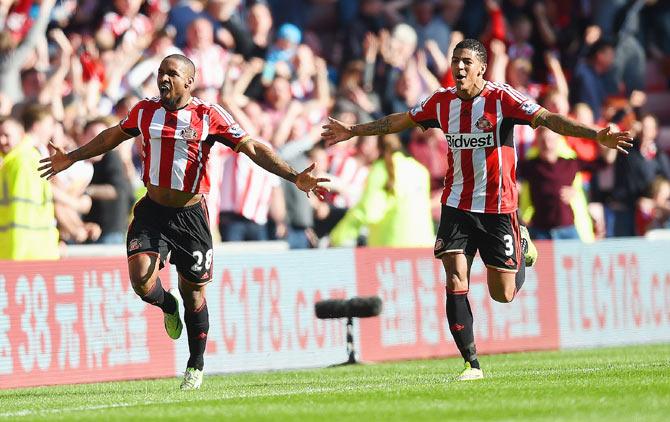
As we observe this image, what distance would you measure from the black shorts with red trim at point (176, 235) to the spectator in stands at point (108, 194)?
3600mm

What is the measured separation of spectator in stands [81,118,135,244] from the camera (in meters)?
14.7

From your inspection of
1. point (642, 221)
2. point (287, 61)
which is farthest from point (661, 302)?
point (287, 61)

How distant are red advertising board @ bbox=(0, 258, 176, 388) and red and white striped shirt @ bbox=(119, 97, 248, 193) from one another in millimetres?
2402

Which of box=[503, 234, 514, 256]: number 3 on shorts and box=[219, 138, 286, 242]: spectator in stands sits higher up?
box=[219, 138, 286, 242]: spectator in stands

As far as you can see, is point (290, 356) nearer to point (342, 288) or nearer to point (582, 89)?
point (342, 288)

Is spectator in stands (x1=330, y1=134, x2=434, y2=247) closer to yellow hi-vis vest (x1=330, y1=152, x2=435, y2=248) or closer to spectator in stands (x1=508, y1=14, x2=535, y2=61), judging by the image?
yellow hi-vis vest (x1=330, y1=152, x2=435, y2=248)

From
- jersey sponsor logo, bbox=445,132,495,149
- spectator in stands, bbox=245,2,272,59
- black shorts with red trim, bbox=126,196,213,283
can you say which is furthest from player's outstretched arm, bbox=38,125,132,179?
spectator in stands, bbox=245,2,272,59

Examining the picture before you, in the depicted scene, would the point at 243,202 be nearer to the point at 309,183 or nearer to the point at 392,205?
the point at 392,205

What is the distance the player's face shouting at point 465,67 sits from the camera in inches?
423

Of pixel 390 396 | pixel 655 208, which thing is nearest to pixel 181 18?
pixel 655 208

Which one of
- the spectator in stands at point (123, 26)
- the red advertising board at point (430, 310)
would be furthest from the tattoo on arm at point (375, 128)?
the spectator in stands at point (123, 26)

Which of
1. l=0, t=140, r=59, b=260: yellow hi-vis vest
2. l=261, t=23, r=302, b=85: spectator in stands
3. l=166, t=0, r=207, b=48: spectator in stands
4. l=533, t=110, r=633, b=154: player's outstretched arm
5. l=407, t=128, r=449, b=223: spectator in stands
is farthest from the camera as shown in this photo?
l=261, t=23, r=302, b=85: spectator in stands

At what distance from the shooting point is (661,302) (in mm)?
17359

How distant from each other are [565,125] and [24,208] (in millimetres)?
5059
